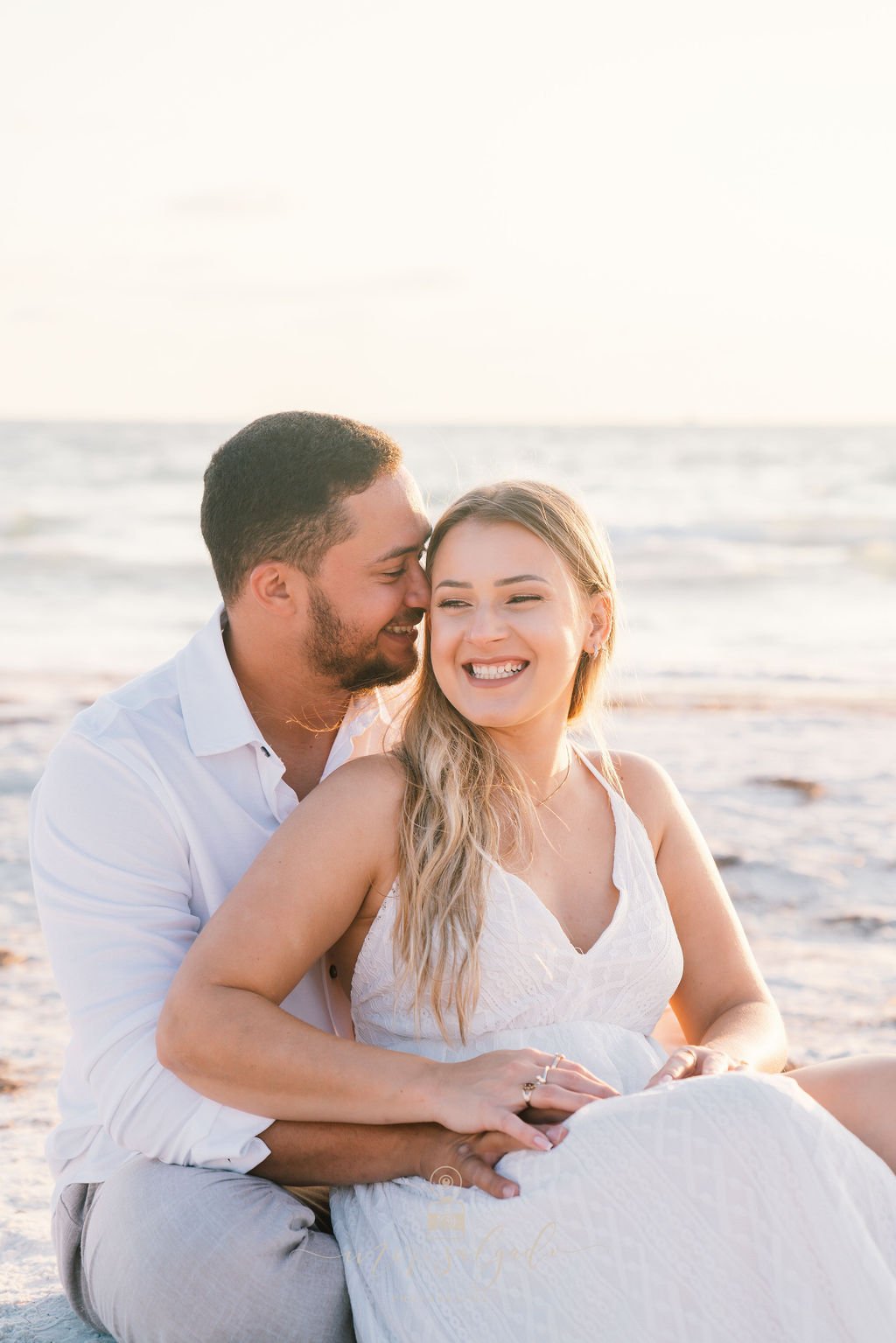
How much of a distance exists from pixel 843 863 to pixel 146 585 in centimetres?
1398

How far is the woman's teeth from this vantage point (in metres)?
3.17

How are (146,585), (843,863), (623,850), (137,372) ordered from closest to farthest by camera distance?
(623,850), (843,863), (146,585), (137,372)

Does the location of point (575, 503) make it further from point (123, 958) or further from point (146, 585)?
point (146, 585)

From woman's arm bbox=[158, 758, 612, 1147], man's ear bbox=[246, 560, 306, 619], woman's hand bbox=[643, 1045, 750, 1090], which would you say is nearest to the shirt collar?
man's ear bbox=[246, 560, 306, 619]

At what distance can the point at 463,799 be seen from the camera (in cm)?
309

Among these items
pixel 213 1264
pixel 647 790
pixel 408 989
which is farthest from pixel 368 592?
pixel 213 1264

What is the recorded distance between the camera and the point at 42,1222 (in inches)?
140

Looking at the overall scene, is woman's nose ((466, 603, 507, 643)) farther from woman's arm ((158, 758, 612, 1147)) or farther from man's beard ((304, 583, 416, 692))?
woman's arm ((158, 758, 612, 1147))

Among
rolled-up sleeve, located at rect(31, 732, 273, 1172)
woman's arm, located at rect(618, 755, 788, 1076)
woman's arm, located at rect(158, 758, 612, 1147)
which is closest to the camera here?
woman's arm, located at rect(158, 758, 612, 1147)

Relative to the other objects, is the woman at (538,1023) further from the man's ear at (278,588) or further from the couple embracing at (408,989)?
the man's ear at (278,588)

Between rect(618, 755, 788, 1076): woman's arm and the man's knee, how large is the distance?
1.02 metres

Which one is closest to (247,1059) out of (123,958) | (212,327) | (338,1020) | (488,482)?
(123,958)

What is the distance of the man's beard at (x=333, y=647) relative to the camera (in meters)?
3.45

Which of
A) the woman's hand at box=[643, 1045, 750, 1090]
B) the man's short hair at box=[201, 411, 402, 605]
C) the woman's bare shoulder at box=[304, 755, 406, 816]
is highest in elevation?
the man's short hair at box=[201, 411, 402, 605]
